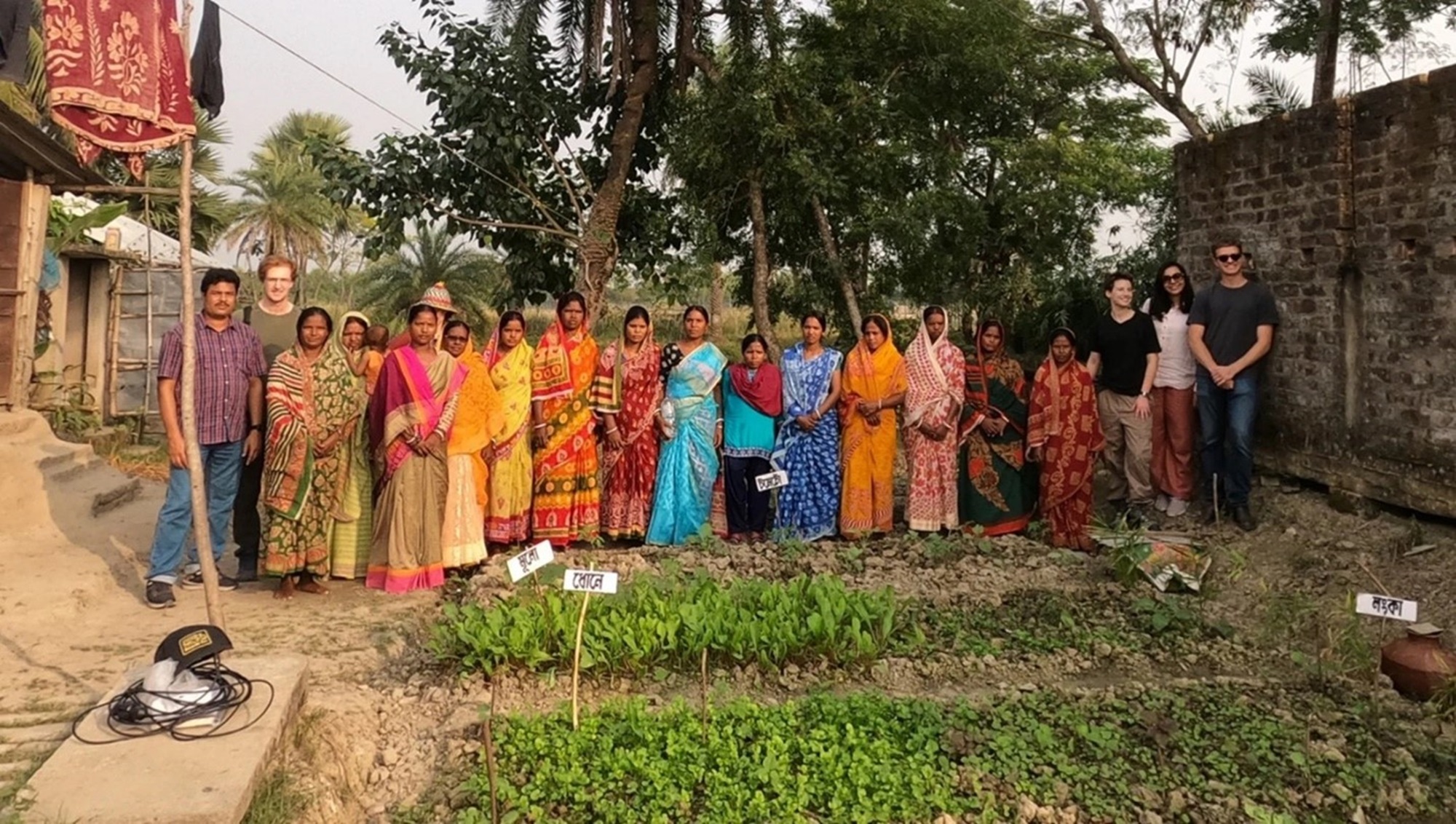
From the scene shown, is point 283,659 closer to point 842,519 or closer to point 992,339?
point 842,519

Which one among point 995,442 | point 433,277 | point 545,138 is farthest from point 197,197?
point 995,442

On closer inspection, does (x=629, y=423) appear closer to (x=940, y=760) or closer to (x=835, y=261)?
(x=940, y=760)

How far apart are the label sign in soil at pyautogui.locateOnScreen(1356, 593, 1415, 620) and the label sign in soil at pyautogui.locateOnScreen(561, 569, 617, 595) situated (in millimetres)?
2820

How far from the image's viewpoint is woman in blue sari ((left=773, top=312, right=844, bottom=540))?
20.2 feet

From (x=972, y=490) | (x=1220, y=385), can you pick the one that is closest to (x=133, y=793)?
(x=972, y=490)

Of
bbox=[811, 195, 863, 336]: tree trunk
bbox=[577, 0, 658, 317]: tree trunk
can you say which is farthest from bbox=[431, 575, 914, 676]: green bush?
bbox=[811, 195, 863, 336]: tree trunk

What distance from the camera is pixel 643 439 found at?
5.95 metres

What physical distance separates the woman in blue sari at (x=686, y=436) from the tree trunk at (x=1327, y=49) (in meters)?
9.13

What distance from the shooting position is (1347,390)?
19.0ft

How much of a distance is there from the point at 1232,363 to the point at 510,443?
445 cm

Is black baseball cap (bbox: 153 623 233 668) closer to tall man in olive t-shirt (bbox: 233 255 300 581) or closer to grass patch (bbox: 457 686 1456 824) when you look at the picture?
grass patch (bbox: 457 686 1456 824)

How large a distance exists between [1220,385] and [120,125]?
588cm

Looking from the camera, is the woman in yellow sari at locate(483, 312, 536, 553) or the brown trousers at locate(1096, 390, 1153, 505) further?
the brown trousers at locate(1096, 390, 1153, 505)

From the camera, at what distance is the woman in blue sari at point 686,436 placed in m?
5.95
